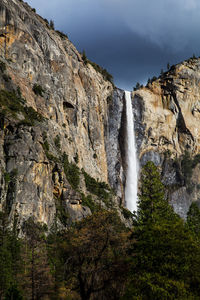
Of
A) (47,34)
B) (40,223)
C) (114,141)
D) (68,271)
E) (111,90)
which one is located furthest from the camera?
(111,90)

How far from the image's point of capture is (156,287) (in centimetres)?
2020

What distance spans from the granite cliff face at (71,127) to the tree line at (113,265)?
12046mm

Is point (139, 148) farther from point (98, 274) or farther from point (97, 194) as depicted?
point (98, 274)

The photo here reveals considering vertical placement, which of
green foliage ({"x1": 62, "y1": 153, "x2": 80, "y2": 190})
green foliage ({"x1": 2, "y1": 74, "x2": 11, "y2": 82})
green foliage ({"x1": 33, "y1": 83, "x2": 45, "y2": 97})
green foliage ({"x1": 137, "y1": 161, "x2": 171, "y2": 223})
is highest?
green foliage ({"x1": 33, "y1": 83, "x2": 45, "y2": 97})

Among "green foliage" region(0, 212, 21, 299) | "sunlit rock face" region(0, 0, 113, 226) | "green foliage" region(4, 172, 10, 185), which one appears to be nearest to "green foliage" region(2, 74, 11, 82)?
"sunlit rock face" region(0, 0, 113, 226)

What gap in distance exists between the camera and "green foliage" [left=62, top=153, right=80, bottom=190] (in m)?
56.8

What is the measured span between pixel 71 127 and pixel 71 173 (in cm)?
1244

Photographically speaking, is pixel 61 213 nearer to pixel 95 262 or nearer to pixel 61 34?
pixel 95 262

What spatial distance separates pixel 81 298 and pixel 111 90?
A: 233 feet

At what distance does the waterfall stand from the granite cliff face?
1.54 metres

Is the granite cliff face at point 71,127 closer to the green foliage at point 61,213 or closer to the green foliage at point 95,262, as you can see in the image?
the green foliage at point 61,213

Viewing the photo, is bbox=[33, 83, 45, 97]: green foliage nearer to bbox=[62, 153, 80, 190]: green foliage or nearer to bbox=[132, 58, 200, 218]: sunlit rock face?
bbox=[62, 153, 80, 190]: green foliage

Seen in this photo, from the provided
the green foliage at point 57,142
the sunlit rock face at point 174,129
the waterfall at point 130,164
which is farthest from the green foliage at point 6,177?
the sunlit rock face at point 174,129

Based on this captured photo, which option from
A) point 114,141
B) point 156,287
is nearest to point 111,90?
point 114,141
